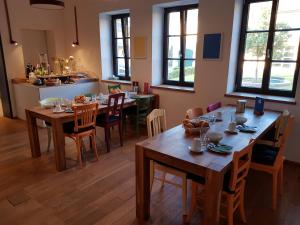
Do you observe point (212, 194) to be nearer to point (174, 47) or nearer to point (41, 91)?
point (174, 47)

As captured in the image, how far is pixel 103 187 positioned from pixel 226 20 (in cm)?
282

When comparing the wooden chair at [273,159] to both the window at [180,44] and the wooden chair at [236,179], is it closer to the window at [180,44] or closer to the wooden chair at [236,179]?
the wooden chair at [236,179]

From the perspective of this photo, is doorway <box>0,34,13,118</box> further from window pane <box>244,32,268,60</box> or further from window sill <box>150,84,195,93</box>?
window pane <box>244,32,268,60</box>

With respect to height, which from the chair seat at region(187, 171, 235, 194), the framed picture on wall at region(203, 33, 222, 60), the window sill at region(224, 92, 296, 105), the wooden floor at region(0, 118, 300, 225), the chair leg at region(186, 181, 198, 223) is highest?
the framed picture on wall at region(203, 33, 222, 60)

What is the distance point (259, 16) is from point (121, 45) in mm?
2937

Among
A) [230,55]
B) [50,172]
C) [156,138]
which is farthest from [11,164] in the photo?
[230,55]

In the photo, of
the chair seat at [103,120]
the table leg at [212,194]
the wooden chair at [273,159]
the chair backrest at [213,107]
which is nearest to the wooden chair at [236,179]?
the table leg at [212,194]

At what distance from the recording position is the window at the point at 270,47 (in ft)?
10.2

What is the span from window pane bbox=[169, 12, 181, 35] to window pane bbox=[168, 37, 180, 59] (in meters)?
0.11

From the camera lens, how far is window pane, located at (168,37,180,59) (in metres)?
4.27

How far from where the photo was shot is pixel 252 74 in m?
3.51

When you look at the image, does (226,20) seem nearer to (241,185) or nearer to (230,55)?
(230,55)

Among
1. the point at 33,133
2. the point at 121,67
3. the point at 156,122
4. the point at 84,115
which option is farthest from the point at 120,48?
the point at 156,122

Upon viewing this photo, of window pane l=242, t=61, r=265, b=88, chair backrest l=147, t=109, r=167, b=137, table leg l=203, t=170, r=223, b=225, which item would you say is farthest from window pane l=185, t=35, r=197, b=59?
table leg l=203, t=170, r=223, b=225
